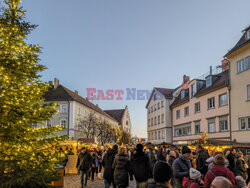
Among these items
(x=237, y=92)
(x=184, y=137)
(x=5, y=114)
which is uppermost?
(x=237, y=92)

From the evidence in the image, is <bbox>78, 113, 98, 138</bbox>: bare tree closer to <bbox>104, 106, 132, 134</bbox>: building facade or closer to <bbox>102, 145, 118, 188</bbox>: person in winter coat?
<bbox>102, 145, 118, 188</bbox>: person in winter coat

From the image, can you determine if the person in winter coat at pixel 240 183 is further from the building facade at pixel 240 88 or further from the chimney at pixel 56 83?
the chimney at pixel 56 83

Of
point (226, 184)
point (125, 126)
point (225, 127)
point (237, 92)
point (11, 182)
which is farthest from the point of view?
point (125, 126)

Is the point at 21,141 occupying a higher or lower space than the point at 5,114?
lower

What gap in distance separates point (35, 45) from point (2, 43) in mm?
1309

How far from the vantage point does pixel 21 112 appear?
949 centimetres

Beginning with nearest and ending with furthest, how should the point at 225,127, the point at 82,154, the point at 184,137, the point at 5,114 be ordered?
the point at 5,114, the point at 82,154, the point at 225,127, the point at 184,137

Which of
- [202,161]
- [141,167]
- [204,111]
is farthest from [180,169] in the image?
[204,111]

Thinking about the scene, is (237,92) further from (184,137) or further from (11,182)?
(11,182)

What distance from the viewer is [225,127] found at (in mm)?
28219

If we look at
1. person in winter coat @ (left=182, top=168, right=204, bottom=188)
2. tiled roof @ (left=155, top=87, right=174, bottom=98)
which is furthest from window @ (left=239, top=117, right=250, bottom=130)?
tiled roof @ (left=155, top=87, right=174, bottom=98)

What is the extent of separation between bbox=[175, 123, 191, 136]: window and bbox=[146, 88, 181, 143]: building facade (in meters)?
3.88

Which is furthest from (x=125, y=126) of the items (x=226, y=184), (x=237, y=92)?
(x=226, y=184)

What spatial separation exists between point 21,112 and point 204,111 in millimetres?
27115
